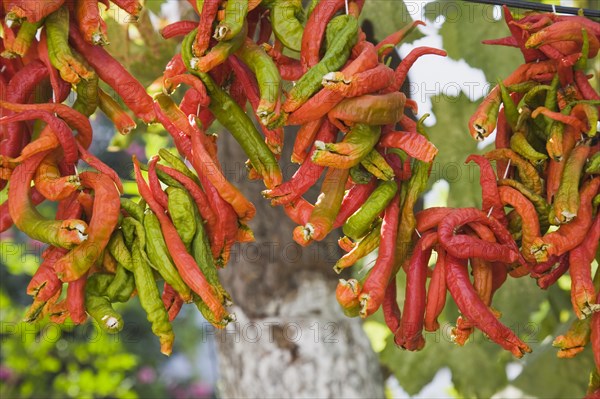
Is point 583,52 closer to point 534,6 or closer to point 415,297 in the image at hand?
point 534,6

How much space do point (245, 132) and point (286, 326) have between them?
82cm

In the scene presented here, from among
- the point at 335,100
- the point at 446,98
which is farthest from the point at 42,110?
the point at 446,98

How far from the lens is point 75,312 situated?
101cm

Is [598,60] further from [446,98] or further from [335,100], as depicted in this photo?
[335,100]

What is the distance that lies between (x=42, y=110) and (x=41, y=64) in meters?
0.07

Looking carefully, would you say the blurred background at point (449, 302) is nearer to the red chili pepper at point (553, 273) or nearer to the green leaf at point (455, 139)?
the green leaf at point (455, 139)

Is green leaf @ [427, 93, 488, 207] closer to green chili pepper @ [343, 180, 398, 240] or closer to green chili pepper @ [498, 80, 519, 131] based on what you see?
green chili pepper @ [498, 80, 519, 131]

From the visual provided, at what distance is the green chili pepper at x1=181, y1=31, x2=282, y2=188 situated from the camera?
3.53 feet

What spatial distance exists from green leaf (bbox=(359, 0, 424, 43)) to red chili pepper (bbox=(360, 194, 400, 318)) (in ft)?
2.85

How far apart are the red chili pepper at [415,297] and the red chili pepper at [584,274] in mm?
178

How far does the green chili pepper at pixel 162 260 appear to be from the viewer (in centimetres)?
102

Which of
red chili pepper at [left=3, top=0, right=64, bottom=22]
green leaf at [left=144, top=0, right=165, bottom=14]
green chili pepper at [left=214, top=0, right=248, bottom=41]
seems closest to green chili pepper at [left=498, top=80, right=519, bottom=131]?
green chili pepper at [left=214, top=0, right=248, bottom=41]

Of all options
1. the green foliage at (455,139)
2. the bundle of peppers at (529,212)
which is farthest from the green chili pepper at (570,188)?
the green foliage at (455,139)

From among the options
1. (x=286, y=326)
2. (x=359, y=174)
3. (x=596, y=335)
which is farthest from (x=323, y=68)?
(x=286, y=326)
